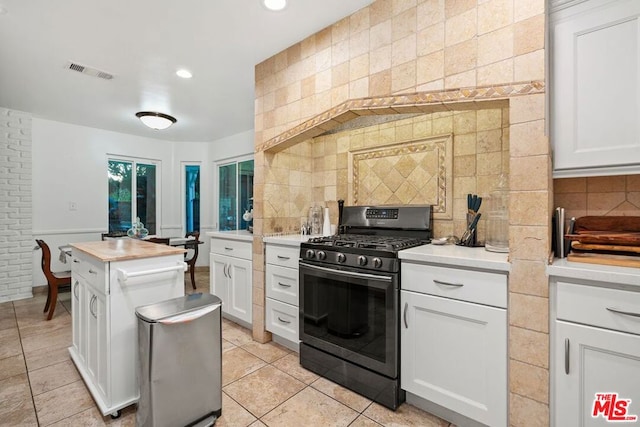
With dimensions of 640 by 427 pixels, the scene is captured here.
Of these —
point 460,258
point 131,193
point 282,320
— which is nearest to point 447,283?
point 460,258

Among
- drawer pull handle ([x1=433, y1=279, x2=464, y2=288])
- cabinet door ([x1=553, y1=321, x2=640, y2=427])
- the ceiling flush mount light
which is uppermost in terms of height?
the ceiling flush mount light

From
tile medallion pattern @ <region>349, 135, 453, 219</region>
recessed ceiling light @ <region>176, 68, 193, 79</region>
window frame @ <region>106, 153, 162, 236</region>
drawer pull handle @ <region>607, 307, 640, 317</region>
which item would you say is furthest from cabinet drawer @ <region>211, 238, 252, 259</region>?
window frame @ <region>106, 153, 162, 236</region>

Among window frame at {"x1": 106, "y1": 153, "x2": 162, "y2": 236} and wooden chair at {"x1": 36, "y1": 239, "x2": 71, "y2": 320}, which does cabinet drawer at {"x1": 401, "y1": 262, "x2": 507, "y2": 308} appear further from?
window frame at {"x1": 106, "y1": 153, "x2": 162, "y2": 236}

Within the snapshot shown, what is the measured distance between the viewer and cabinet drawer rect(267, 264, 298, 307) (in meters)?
2.38

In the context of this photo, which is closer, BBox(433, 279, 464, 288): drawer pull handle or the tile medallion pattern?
BBox(433, 279, 464, 288): drawer pull handle

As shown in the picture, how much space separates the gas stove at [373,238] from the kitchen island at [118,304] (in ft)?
3.06

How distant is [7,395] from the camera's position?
1884 mm

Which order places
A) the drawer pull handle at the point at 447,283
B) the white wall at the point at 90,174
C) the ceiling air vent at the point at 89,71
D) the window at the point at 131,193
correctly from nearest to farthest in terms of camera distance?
1. the drawer pull handle at the point at 447,283
2. the ceiling air vent at the point at 89,71
3. the white wall at the point at 90,174
4. the window at the point at 131,193

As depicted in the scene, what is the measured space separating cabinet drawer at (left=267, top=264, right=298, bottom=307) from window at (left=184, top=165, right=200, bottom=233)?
395 cm

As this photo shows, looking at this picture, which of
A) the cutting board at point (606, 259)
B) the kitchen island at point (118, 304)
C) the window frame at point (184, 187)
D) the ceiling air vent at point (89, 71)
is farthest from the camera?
the window frame at point (184, 187)

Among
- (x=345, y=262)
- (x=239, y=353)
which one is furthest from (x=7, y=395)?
(x=345, y=262)

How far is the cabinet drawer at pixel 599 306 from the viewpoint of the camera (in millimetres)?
1152

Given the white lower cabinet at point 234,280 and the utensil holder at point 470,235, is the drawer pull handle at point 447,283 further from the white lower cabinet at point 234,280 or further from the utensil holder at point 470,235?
the white lower cabinet at point 234,280

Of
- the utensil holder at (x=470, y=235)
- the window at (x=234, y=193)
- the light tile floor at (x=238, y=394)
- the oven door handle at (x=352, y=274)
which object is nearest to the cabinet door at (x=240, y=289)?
the light tile floor at (x=238, y=394)
